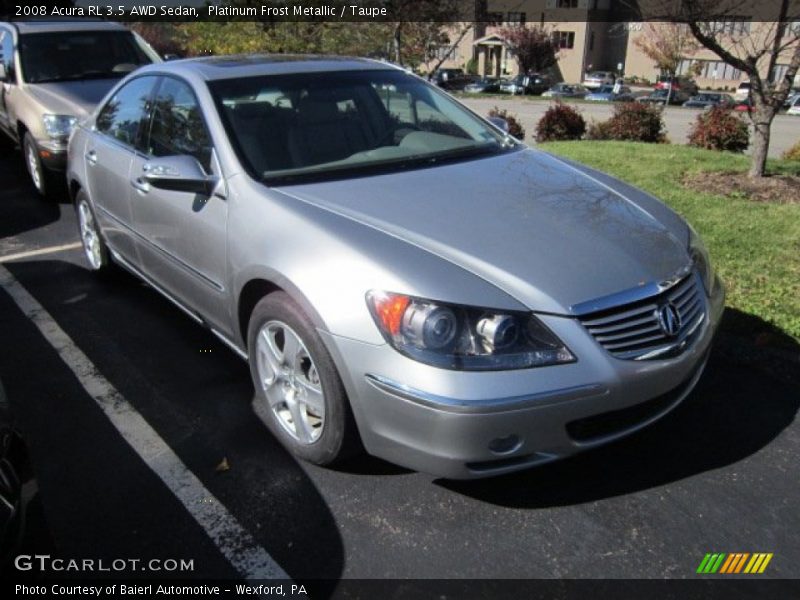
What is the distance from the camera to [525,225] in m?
2.88

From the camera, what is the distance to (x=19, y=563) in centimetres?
179

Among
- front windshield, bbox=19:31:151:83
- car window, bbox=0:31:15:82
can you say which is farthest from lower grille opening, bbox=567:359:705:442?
car window, bbox=0:31:15:82

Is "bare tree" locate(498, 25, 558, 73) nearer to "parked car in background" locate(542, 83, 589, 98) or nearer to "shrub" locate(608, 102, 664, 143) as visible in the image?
"parked car in background" locate(542, 83, 589, 98)

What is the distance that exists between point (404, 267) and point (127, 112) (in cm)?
279

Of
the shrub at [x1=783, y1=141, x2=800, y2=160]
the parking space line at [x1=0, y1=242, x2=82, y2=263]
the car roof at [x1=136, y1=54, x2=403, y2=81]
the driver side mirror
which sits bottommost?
the shrub at [x1=783, y1=141, x2=800, y2=160]

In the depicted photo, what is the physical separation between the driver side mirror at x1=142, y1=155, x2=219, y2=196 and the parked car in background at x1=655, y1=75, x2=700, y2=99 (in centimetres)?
5193

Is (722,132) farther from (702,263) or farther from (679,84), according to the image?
(679,84)

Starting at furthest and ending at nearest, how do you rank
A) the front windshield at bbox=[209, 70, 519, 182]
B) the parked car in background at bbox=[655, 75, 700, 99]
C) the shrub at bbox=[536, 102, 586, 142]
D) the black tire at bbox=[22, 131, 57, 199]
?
the parked car in background at bbox=[655, 75, 700, 99] → the shrub at bbox=[536, 102, 586, 142] → the black tire at bbox=[22, 131, 57, 199] → the front windshield at bbox=[209, 70, 519, 182]

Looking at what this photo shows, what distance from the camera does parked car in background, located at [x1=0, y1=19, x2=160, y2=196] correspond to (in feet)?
23.4

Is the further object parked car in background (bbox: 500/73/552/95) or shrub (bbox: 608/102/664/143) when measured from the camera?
parked car in background (bbox: 500/73/552/95)

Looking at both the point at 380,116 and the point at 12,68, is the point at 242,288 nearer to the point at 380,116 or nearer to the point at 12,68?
the point at 380,116

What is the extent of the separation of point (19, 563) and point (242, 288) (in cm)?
153

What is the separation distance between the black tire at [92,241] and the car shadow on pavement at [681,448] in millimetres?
3231

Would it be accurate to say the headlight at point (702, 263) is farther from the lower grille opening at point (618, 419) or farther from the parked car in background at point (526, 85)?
the parked car in background at point (526, 85)
